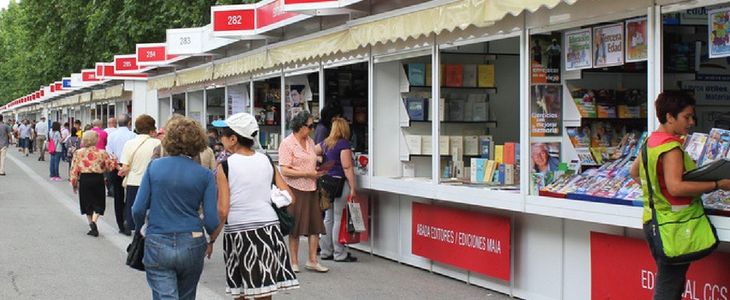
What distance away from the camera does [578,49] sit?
766cm

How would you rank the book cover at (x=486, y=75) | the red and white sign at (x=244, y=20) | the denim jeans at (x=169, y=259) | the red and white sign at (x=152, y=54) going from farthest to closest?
1. the red and white sign at (x=152, y=54)
2. the red and white sign at (x=244, y=20)
3. the book cover at (x=486, y=75)
4. the denim jeans at (x=169, y=259)

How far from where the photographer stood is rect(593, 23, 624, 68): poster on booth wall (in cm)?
701

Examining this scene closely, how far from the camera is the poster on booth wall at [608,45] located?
23.0ft

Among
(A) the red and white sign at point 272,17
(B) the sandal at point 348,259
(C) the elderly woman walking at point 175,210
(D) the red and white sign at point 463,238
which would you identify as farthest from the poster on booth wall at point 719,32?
(A) the red and white sign at point 272,17

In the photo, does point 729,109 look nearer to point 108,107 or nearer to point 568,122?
point 568,122

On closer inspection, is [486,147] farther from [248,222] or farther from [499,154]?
[248,222]

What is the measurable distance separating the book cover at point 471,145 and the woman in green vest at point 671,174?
429cm

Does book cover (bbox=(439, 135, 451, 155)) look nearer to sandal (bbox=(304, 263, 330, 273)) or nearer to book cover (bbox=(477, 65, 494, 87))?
book cover (bbox=(477, 65, 494, 87))

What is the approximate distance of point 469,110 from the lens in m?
10.4

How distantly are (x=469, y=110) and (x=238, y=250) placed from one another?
16.7ft

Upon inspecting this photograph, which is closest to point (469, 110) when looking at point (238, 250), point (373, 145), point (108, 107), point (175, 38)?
point (373, 145)

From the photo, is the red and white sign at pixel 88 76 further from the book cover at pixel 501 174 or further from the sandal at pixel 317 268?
the book cover at pixel 501 174

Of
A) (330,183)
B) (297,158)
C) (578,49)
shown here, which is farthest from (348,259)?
(578,49)

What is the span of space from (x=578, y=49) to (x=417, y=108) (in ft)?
10.6
